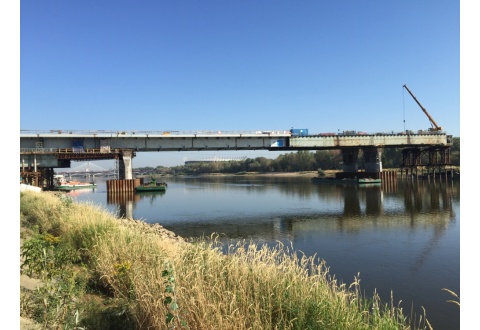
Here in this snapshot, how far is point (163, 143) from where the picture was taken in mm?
68125

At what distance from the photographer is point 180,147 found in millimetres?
68875

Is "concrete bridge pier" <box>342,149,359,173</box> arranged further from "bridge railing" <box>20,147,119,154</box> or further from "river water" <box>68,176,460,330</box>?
"bridge railing" <box>20,147,119,154</box>

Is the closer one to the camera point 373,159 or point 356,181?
point 356,181

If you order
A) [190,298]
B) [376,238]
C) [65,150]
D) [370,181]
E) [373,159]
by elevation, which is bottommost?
[376,238]

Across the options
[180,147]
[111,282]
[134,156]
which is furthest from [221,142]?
[111,282]

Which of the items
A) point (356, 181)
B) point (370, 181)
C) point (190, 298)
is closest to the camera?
point (190, 298)

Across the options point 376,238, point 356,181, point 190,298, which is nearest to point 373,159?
point 356,181

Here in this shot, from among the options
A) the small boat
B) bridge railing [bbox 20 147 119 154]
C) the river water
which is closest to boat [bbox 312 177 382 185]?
the small boat

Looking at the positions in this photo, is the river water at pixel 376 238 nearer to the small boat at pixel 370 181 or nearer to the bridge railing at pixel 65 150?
the bridge railing at pixel 65 150

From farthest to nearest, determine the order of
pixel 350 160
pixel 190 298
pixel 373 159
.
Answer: pixel 350 160
pixel 373 159
pixel 190 298

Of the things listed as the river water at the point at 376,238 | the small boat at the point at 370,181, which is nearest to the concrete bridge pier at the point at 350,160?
the small boat at the point at 370,181

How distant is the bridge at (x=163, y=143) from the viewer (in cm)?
6275

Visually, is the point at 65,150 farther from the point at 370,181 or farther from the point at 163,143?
the point at 370,181

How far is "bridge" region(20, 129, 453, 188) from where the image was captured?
206 ft
